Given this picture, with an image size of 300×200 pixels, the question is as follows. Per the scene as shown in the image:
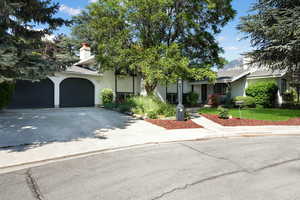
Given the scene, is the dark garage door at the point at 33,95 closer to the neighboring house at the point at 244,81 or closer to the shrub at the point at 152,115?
the shrub at the point at 152,115

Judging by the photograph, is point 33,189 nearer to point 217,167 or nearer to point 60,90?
point 217,167

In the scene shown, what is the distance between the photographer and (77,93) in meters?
16.3

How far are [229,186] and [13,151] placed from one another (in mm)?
5971

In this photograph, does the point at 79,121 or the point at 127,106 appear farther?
the point at 127,106

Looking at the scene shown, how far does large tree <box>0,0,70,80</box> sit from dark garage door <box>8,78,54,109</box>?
306 inches

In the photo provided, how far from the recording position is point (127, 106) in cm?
1405

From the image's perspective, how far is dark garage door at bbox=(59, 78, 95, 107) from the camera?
15.6m

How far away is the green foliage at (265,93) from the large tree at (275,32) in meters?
2.57

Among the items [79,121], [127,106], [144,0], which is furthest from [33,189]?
[144,0]

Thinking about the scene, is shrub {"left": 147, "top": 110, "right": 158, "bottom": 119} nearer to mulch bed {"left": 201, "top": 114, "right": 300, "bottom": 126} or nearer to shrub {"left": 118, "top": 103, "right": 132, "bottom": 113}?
shrub {"left": 118, "top": 103, "right": 132, "bottom": 113}

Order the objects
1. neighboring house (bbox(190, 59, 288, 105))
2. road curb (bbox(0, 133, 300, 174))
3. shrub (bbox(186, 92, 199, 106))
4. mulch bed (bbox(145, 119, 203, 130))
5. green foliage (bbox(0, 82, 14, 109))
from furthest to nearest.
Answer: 1. shrub (bbox(186, 92, 199, 106))
2. neighboring house (bbox(190, 59, 288, 105))
3. green foliage (bbox(0, 82, 14, 109))
4. mulch bed (bbox(145, 119, 203, 130))
5. road curb (bbox(0, 133, 300, 174))

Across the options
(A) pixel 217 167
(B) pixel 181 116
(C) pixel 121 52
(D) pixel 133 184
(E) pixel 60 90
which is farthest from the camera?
(E) pixel 60 90

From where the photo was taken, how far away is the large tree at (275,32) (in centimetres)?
1234

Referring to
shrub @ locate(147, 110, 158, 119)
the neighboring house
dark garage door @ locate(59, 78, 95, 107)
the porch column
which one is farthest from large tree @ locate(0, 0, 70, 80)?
the neighboring house
